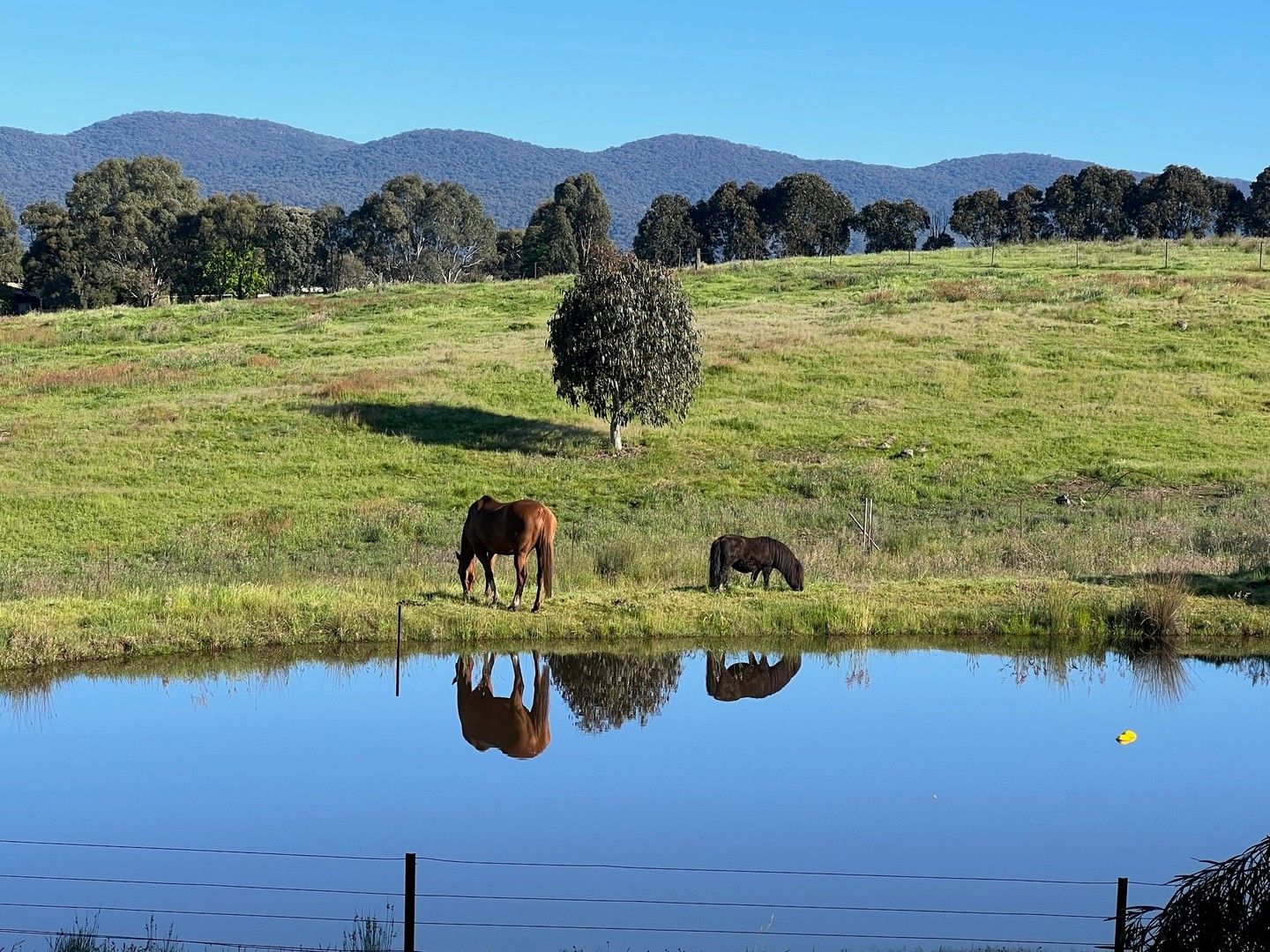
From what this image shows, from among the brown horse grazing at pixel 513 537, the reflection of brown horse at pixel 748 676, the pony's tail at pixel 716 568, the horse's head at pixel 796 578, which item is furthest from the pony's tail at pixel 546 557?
the horse's head at pixel 796 578

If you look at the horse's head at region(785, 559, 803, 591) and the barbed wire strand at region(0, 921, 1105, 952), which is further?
the horse's head at region(785, 559, 803, 591)

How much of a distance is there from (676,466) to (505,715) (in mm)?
22558

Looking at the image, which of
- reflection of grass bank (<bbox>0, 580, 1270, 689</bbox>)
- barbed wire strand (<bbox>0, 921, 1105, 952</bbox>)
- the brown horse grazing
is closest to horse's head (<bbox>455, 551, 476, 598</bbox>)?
the brown horse grazing

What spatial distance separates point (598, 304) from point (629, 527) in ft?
39.6

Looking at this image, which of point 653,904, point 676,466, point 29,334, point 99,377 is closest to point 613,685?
point 653,904

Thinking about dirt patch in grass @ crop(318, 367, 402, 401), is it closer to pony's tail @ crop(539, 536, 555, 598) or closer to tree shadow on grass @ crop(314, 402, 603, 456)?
tree shadow on grass @ crop(314, 402, 603, 456)

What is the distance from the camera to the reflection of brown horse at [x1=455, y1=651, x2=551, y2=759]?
16625 mm

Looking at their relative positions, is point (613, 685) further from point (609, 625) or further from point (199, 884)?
point (199, 884)

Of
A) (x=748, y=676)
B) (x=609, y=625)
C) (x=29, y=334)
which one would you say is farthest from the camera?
(x=29, y=334)

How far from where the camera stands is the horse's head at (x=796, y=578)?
23922 millimetres

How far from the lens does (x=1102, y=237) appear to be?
384ft

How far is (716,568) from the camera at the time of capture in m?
23.8

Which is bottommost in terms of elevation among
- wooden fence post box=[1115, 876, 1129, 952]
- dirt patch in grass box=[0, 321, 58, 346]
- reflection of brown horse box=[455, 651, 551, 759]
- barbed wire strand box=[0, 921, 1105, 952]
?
reflection of brown horse box=[455, 651, 551, 759]

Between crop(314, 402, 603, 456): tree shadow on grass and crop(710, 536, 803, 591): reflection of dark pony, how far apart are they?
58.9 feet
